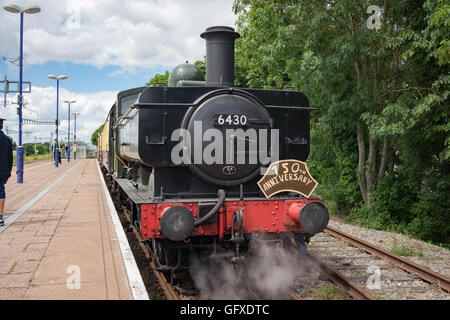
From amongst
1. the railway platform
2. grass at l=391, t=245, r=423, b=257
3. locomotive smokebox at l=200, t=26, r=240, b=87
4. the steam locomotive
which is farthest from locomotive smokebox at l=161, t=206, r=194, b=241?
grass at l=391, t=245, r=423, b=257

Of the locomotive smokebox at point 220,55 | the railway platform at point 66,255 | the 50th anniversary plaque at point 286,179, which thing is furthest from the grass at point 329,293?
the locomotive smokebox at point 220,55

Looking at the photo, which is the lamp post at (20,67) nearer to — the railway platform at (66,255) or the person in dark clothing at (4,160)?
the railway platform at (66,255)

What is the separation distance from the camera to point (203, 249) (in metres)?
5.23

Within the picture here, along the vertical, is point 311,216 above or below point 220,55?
below

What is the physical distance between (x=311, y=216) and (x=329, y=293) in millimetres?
944

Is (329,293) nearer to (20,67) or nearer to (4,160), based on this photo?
(4,160)

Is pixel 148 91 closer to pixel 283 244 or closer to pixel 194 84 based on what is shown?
pixel 194 84

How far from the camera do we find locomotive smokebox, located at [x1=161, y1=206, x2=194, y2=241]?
14.7ft

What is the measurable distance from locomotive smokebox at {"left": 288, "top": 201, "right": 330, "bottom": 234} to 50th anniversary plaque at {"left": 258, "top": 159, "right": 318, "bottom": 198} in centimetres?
36

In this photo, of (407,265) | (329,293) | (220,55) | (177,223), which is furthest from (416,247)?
(177,223)

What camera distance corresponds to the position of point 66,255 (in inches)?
209
